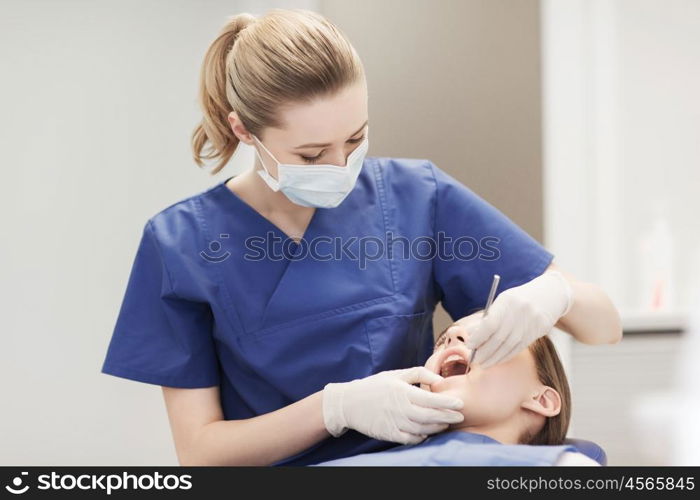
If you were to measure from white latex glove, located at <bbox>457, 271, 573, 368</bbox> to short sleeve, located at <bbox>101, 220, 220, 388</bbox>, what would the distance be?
1.67 feet

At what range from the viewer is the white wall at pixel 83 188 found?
6.97 ft

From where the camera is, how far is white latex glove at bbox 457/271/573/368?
53.7 inches

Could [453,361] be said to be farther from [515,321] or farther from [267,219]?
[267,219]

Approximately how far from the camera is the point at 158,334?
1512 mm

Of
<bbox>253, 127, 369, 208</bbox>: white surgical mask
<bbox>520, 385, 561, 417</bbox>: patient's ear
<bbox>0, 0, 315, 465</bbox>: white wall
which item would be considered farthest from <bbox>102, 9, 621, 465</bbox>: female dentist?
<bbox>0, 0, 315, 465</bbox>: white wall

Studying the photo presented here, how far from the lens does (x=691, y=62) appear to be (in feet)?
8.17

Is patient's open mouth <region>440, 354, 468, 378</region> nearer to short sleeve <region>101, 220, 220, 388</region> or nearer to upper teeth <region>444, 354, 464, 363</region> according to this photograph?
upper teeth <region>444, 354, 464, 363</region>

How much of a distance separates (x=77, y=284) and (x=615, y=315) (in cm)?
142

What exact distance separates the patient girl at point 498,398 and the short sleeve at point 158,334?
349 millimetres

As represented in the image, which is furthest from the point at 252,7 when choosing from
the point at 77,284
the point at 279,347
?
the point at 279,347

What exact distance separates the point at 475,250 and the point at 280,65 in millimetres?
534

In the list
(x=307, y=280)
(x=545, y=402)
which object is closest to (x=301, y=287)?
(x=307, y=280)
